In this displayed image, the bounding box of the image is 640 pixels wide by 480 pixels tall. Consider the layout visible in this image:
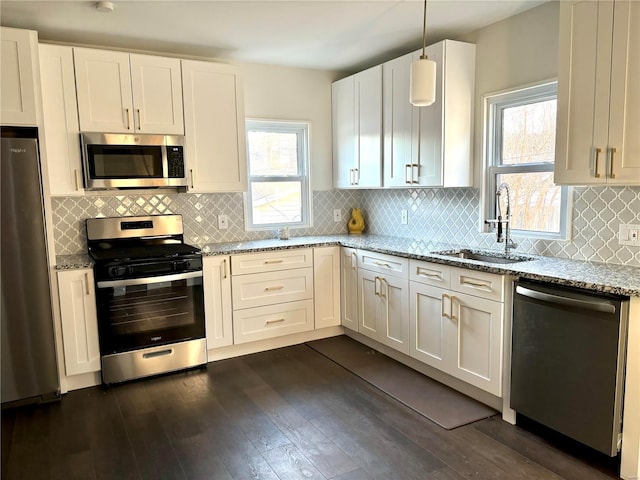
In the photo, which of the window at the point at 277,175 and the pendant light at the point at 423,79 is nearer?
the pendant light at the point at 423,79

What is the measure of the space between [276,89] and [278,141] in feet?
1.52

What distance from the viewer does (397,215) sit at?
4230 millimetres

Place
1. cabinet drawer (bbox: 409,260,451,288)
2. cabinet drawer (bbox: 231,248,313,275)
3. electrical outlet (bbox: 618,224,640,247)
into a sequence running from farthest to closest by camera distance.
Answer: cabinet drawer (bbox: 231,248,313,275)
cabinet drawer (bbox: 409,260,451,288)
electrical outlet (bbox: 618,224,640,247)

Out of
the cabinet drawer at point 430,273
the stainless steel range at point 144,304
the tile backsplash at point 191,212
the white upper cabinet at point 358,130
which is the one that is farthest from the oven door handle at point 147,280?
the white upper cabinet at point 358,130

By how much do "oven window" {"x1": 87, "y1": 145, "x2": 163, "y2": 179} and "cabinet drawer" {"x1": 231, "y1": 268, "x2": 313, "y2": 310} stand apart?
1033 millimetres

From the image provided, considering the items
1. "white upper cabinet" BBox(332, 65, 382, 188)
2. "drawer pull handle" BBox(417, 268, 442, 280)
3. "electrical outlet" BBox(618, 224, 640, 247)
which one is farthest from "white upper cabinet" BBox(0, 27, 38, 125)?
"electrical outlet" BBox(618, 224, 640, 247)

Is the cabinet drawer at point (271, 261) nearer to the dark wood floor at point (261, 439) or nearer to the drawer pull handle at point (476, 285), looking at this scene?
the dark wood floor at point (261, 439)

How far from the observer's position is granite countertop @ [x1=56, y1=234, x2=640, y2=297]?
2.17m

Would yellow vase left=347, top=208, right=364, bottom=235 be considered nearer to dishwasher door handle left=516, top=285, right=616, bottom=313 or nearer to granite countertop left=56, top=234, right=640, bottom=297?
granite countertop left=56, top=234, right=640, bottom=297

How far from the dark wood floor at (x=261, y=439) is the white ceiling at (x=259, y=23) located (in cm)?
243

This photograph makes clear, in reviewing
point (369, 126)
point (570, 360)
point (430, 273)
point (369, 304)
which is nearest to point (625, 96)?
point (570, 360)

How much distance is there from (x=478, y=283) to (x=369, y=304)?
45.8 inches

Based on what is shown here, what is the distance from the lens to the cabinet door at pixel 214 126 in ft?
11.8

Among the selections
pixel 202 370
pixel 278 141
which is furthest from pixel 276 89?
pixel 202 370
